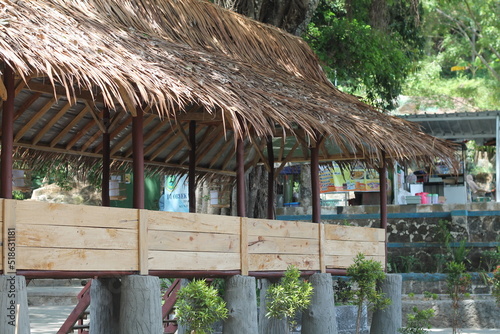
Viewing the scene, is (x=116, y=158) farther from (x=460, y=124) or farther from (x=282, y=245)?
(x=460, y=124)

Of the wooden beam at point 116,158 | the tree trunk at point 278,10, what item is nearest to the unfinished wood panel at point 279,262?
the wooden beam at point 116,158

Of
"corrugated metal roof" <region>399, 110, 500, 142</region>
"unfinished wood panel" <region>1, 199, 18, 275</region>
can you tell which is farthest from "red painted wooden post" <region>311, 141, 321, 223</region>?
"corrugated metal roof" <region>399, 110, 500, 142</region>

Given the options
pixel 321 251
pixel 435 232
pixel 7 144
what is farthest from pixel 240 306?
pixel 435 232

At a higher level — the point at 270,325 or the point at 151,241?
the point at 151,241

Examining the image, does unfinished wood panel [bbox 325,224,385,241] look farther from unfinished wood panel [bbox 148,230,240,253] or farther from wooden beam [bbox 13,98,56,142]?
wooden beam [bbox 13,98,56,142]

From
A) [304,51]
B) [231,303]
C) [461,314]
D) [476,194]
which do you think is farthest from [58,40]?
[476,194]

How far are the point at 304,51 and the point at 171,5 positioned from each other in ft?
10.1

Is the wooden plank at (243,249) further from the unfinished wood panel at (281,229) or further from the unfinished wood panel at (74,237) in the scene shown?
the unfinished wood panel at (74,237)

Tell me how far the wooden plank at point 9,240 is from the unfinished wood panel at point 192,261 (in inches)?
65.7

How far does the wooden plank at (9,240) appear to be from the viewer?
7043 millimetres

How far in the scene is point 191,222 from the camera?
898 cm

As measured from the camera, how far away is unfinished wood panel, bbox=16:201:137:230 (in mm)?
7316

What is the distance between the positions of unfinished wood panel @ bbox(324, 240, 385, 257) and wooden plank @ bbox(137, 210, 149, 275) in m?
3.43

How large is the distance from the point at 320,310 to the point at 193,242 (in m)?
2.53
